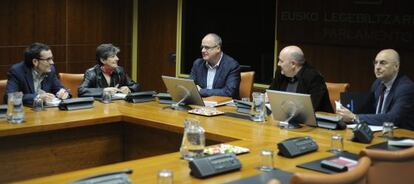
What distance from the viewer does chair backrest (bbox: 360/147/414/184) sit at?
2.72 meters

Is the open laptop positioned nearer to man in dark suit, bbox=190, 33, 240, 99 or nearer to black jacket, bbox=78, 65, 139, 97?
man in dark suit, bbox=190, 33, 240, 99

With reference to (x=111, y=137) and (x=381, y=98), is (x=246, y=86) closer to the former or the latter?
(x=381, y=98)

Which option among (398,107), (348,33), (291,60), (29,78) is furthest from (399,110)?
(29,78)

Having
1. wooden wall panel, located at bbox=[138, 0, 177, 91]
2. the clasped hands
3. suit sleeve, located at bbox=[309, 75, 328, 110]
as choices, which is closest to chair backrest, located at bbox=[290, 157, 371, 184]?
suit sleeve, located at bbox=[309, 75, 328, 110]

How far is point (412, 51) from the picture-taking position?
5.89 m

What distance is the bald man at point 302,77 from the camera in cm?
460

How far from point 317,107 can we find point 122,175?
252cm

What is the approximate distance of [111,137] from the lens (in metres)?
4.41

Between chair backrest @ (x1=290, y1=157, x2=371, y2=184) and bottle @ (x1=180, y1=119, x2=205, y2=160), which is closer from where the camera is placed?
chair backrest @ (x1=290, y1=157, x2=371, y2=184)

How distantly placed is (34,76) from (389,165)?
3121mm

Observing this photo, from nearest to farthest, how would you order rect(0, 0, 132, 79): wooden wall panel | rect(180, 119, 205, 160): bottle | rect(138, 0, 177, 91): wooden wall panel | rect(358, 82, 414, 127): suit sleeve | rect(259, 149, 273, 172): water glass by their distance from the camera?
1. rect(259, 149, 273, 172): water glass
2. rect(180, 119, 205, 160): bottle
3. rect(358, 82, 414, 127): suit sleeve
4. rect(0, 0, 132, 79): wooden wall panel
5. rect(138, 0, 177, 91): wooden wall panel

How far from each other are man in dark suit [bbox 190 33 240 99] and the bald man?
0.76 metres

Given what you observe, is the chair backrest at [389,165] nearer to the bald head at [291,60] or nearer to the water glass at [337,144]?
the water glass at [337,144]

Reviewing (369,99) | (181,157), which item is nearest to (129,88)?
(369,99)
